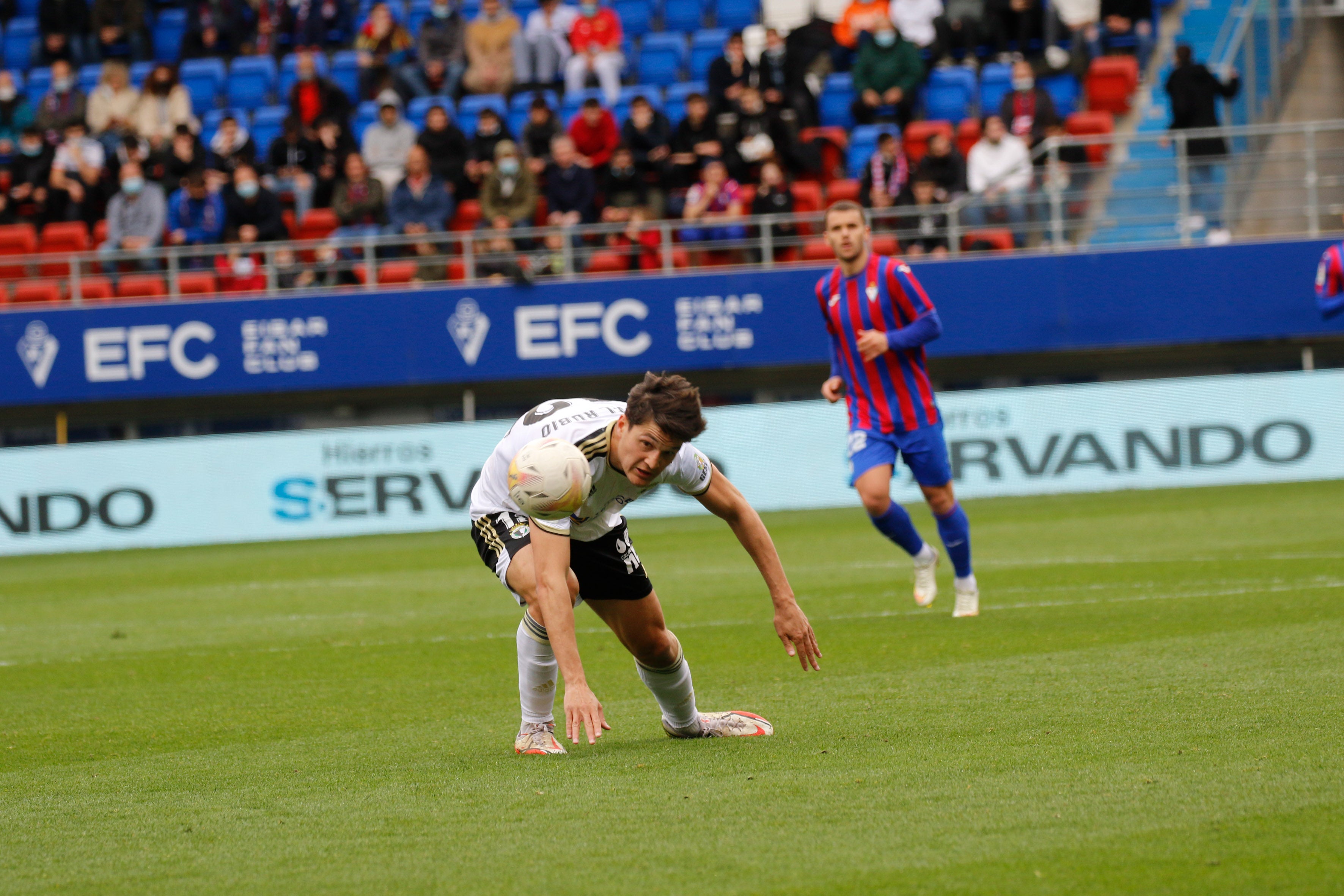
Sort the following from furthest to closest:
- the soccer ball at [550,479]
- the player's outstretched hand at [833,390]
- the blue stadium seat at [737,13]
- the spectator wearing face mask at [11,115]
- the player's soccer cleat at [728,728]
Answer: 1. the blue stadium seat at [737,13]
2. the spectator wearing face mask at [11,115]
3. the player's outstretched hand at [833,390]
4. the player's soccer cleat at [728,728]
5. the soccer ball at [550,479]

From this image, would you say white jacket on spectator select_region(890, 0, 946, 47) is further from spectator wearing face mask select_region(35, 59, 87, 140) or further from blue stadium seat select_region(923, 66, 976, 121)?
spectator wearing face mask select_region(35, 59, 87, 140)

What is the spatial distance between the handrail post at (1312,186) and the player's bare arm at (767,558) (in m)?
14.8

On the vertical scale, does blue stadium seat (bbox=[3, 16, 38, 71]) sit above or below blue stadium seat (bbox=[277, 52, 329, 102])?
above

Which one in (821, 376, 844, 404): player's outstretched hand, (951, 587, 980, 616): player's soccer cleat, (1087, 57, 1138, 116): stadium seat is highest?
(1087, 57, 1138, 116): stadium seat

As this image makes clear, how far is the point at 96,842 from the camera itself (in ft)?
14.4

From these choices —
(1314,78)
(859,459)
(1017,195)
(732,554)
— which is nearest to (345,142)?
(1017,195)

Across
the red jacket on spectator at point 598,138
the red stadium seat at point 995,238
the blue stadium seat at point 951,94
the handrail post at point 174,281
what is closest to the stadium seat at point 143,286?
the handrail post at point 174,281

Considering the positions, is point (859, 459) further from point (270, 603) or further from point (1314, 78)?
point (1314, 78)

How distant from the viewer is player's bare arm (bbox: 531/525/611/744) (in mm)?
4578

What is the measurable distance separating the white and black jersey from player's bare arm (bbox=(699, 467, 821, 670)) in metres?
0.06

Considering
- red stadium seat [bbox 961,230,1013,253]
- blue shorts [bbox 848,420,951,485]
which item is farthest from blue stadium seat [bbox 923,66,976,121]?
blue shorts [bbox 848,420,951,485]

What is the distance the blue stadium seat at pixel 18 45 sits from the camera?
26.5 m

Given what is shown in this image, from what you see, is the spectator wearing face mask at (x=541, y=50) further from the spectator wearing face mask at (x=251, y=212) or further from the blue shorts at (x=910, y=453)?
the blue shorts at (x=910, y=453)

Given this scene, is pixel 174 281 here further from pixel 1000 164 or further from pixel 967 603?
pixel 967 603
